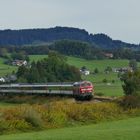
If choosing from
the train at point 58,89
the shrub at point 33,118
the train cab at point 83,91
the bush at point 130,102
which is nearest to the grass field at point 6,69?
the train at point 58,89

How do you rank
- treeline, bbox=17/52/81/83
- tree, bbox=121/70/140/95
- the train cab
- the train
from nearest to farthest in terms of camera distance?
tree, bbox=121/70/140/95, the train cab, the train, treeline, bbox=17/52/81/83

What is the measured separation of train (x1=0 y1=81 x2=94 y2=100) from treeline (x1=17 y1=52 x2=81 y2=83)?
53.4 feet

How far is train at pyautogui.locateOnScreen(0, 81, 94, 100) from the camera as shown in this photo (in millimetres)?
55938

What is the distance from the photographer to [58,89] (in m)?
62.2

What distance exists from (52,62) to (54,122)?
225ft

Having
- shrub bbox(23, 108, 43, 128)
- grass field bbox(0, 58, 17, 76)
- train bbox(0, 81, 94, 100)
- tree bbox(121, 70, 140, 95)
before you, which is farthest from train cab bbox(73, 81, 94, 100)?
grass field bbox(0, 58, 17, 76)

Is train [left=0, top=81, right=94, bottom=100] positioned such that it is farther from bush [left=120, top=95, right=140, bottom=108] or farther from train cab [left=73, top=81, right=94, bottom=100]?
bush [left=120, top=95, right=140, bottom=108]

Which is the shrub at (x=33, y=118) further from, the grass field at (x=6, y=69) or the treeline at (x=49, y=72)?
the grass field at (x=6, y=69)

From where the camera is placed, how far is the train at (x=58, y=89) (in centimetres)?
5594

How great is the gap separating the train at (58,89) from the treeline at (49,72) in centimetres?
1627

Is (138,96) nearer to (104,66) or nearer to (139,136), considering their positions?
(139,136)

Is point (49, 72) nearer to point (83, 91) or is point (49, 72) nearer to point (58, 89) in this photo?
point (58, 89)

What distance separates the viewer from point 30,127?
33594 millimetres

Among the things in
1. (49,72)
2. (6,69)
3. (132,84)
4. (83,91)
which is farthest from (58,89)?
(6,69)
